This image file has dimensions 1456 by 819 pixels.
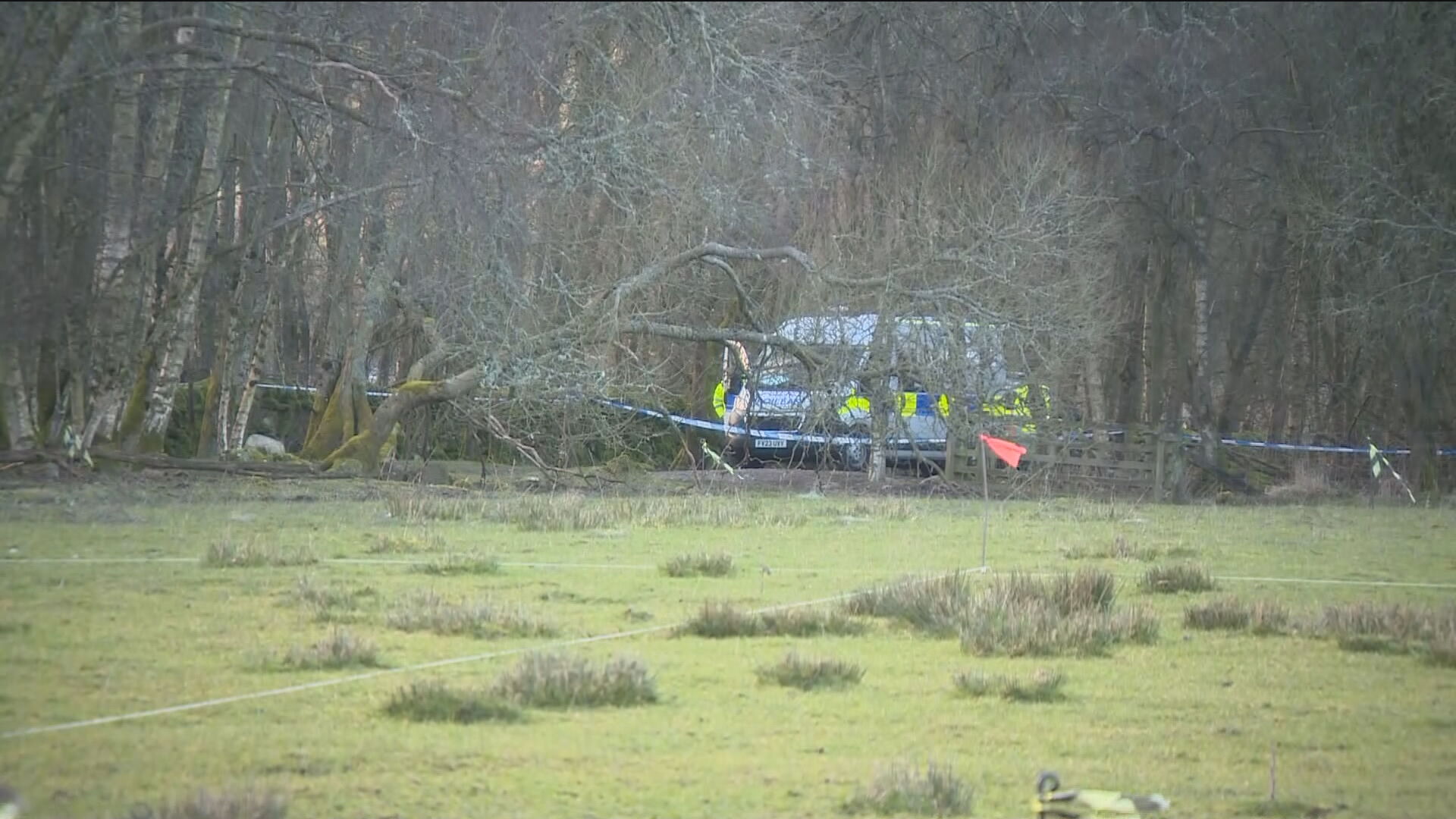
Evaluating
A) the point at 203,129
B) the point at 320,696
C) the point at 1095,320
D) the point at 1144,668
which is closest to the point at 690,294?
the point at 1095,320

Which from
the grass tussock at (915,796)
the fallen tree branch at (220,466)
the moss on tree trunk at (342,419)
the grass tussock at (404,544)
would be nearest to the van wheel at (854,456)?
the moss on tree trunk at (342,419)

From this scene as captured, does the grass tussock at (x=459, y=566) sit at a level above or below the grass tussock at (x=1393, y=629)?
below

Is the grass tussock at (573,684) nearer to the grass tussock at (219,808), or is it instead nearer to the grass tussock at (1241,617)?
the grass tussock at (219,808)

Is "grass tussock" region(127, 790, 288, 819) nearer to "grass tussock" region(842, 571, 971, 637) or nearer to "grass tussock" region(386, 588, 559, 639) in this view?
"grass tussock" region(386, 588, 559, 639)

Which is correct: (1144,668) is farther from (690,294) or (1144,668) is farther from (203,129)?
(690,294)

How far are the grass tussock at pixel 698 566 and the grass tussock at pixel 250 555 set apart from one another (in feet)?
8.07

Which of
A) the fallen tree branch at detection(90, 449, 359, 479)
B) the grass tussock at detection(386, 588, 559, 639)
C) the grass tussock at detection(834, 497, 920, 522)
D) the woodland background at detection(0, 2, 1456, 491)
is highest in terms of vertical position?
the woodland background at detection(0, 2, 1456, 491)

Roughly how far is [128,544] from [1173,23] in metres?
8.36

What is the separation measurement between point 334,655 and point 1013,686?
315cm

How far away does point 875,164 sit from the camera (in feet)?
79.5

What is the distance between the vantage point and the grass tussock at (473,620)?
9.47 metres

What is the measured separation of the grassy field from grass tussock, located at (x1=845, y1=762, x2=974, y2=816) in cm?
2

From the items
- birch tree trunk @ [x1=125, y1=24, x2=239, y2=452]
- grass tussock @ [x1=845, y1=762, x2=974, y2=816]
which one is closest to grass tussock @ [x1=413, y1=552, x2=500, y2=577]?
grass tussock @ [x1=845, y1=762, x2=974, y2=816]

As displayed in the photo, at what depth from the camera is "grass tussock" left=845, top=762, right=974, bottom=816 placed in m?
6.12
